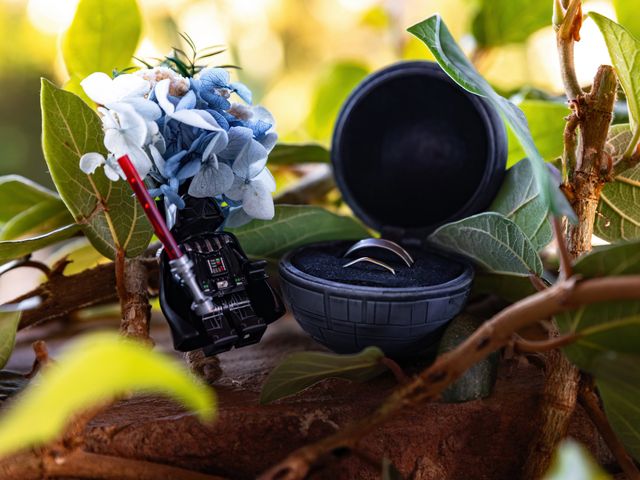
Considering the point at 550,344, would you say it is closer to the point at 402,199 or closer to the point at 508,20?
the point at 402,199

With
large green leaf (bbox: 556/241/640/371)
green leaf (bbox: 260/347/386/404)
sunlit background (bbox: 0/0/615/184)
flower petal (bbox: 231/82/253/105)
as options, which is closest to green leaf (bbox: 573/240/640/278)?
large green leaf (bbox: 556/241/640/371)

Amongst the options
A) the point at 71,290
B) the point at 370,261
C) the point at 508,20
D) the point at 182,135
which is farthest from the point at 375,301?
the point at 508,20

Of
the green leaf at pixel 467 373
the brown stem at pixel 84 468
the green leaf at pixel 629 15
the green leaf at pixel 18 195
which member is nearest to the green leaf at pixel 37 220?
the green leaf at pixel 18 195

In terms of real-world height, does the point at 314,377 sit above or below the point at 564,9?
below

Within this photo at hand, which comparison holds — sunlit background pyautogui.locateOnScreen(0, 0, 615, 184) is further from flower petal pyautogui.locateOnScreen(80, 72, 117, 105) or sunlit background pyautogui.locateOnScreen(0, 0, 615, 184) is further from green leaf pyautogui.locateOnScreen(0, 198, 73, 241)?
flower petal pyautogui.locateOnScreen(80, 72, 117, 105)

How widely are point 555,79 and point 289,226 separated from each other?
0.95m

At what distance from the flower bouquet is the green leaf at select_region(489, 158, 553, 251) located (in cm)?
16

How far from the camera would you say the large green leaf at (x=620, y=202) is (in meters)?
0.39

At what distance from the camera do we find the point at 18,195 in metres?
0.49

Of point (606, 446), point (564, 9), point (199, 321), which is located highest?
point (564, 9)

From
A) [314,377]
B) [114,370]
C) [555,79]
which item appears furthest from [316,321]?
[555,79]

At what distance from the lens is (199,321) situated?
344 millimetres

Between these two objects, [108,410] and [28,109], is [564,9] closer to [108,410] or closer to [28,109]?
[108,410]

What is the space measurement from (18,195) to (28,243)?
0.12 meters
